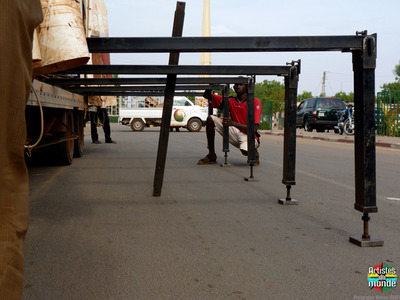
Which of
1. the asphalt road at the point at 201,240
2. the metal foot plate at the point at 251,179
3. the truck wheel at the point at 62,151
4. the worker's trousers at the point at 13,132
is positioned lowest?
the asphalt road at the point at 201,240

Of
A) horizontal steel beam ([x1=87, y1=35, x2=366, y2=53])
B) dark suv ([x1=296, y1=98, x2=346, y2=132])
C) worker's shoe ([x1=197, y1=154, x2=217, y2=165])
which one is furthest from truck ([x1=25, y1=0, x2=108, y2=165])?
dark suv ([x1=296, y1=98, x2=346, y2=132])

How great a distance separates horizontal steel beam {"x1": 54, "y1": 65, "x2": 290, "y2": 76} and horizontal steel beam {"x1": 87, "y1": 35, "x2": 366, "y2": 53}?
0.97 m

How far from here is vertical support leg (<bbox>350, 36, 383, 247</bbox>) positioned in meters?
3.37

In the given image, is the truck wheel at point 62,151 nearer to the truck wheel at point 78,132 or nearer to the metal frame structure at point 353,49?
the truck wheel at point 78,132

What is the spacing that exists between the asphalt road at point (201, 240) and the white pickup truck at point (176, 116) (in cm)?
2293

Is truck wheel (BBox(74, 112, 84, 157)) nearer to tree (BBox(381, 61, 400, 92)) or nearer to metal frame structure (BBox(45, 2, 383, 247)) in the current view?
metal frame structure (BBox(45, 2, 383, 247))

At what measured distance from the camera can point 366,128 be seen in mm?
3426

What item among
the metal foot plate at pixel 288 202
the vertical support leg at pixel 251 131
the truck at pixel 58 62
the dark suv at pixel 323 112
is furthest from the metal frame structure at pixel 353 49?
the dark suv at pixel 323 112

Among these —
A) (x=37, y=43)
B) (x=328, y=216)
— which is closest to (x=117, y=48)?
(x=37, y=43)

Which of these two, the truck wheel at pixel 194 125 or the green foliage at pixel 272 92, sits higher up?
the green foliage at pixel 272 92

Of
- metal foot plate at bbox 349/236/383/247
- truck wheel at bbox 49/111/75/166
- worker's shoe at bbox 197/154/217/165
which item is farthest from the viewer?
worker's shoe at bbox 197/154/217/165

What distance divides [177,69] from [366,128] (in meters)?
2.10

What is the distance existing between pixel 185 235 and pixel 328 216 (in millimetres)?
1587

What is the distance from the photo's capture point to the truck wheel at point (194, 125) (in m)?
29.7
